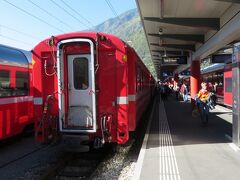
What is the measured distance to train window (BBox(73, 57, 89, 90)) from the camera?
879 centimetres

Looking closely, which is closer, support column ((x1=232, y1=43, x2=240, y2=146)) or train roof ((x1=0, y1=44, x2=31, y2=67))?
support column ((x1=232, y1=43, x2=240, y2=146))

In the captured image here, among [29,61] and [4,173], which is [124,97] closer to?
[4,173]

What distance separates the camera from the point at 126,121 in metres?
8.59

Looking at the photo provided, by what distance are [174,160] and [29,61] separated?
251 inches

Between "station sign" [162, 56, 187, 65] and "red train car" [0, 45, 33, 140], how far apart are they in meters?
10.2

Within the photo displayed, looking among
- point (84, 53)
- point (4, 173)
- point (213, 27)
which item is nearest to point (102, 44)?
point (84, 53)

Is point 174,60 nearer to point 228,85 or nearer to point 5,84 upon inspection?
point 228,85

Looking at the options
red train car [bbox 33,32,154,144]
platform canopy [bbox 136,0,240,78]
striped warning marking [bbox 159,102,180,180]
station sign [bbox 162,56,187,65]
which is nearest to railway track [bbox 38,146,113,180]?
red train car [bbox 33,32,154,144]

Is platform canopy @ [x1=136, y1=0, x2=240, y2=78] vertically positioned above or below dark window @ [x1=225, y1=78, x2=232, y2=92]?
above

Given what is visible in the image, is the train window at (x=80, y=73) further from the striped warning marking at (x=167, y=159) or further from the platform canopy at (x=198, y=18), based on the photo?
the platform canopy at (x=198, y=18)

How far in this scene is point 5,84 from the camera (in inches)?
398

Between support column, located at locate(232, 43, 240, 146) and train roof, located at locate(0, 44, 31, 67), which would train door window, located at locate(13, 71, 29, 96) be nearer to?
train roof, located at locate(0, 44, 31, 67)

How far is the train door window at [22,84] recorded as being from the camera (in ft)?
36.1

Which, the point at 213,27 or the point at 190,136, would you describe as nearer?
the point at 190,136
